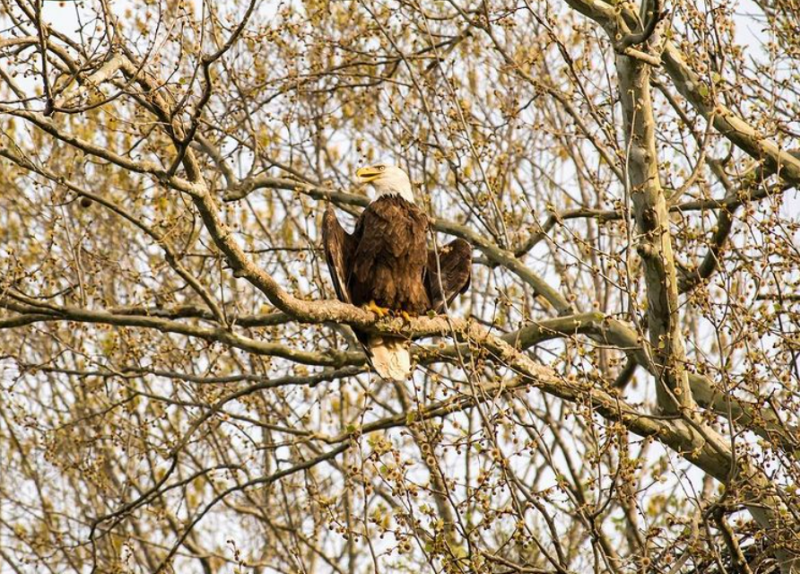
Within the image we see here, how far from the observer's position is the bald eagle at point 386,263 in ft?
20.5

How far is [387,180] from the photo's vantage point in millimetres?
6652

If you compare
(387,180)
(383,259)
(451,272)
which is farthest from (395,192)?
(451,272)

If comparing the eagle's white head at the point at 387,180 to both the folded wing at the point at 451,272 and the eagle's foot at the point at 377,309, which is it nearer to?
the folded wing at the point at 451,272

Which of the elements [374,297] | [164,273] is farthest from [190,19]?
[164,273]

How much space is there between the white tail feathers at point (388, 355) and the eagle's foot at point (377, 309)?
151mm

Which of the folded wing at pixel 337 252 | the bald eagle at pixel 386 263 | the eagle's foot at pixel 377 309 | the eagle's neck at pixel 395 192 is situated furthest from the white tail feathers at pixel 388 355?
the eagle's neck at pixel 395 192

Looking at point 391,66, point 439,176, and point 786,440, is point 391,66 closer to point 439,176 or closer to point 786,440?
point 439,176

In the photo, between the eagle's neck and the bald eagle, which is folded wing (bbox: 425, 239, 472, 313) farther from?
the eagle's neck

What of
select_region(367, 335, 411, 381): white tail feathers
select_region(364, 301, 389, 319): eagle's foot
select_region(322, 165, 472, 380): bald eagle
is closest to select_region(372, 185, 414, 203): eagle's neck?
select_region(322, 165, 472, 380): bald eagle

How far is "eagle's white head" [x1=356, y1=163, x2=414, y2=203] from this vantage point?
260 inches

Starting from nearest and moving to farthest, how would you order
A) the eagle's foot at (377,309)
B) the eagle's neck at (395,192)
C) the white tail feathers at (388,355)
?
the eagle's foot at (377,309) < the white tail feathers at (388,355) < the eagle's neck at (395,192)

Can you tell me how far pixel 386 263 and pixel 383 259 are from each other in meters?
0.03

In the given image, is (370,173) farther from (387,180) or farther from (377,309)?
(377,309)

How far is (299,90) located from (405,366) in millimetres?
2421
